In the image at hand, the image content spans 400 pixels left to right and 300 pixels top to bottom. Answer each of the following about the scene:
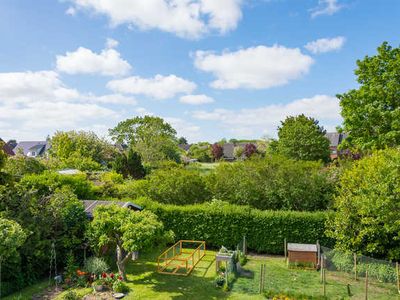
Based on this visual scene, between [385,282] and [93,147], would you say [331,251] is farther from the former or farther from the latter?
[93,147]

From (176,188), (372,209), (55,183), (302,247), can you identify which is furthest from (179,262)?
(372,209)

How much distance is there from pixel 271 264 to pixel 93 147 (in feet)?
112

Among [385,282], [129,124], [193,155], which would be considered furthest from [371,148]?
[193,155]

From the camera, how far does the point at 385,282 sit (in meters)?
13.8

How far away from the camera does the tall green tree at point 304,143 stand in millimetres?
33281

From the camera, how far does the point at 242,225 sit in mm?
18969

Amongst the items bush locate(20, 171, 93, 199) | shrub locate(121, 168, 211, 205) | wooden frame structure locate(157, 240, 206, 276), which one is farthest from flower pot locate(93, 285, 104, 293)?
shrub locate(121, 168, 211, 205)

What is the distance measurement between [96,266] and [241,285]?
644 cm

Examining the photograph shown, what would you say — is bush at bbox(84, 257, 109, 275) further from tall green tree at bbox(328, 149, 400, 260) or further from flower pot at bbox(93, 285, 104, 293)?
tall green tree at bbox(328, 149, 400, 260)

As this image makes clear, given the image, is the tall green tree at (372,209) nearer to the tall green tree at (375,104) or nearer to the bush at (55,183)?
the tall green tree at (375,104)

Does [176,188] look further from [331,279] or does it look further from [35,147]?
Result: [35,147]

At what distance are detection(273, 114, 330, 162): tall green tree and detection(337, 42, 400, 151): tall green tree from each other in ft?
26.6

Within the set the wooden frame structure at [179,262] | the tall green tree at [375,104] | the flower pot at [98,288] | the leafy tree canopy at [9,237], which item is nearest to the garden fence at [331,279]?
the wooden frame structure at [179,262]

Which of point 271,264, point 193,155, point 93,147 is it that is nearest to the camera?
point 271,264
